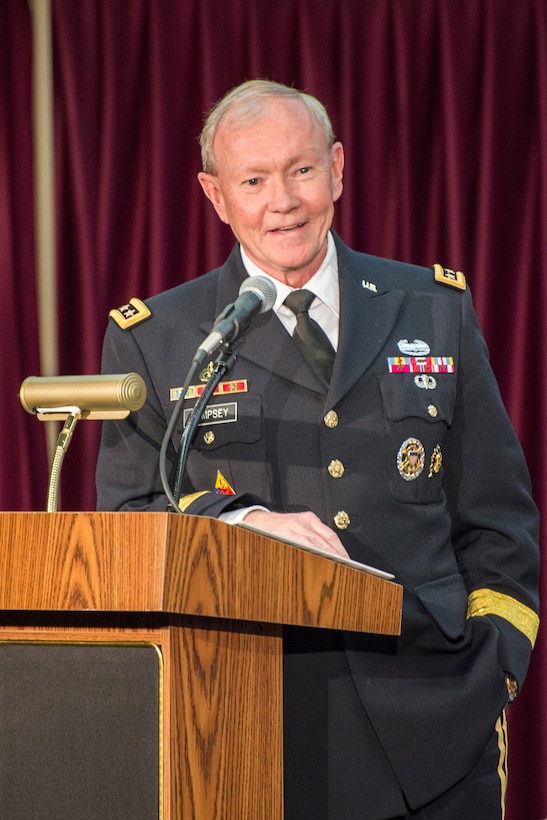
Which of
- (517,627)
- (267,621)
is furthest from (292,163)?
(267,621)

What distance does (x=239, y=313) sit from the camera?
5.24 feet

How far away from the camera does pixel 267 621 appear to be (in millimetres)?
1240

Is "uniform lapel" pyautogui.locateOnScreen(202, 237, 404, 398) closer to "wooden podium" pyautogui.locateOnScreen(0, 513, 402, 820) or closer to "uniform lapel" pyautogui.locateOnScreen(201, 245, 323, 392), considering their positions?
"uniform lapel" pyautogui.locateOnScreen(201, 245, 323, 392)

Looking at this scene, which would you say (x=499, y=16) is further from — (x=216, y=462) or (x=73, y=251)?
(x=216, y=462)

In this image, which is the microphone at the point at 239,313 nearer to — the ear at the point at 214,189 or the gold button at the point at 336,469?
the gold button at the point at 336,469

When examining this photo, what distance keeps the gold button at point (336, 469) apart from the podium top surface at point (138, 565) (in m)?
0.70

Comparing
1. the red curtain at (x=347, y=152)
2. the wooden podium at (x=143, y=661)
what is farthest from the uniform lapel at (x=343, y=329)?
the red curtain at (x=347, y=152)

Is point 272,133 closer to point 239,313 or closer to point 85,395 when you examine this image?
point 239,313

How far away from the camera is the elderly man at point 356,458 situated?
175 cm

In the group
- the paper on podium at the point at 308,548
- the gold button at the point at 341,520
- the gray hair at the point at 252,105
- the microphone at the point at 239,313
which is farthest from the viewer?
the gray hair at the point at 252,105

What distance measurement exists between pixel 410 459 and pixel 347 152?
1442mm

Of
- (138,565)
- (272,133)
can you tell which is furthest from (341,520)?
(138,565)

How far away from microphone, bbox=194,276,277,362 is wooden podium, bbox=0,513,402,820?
1.14ft

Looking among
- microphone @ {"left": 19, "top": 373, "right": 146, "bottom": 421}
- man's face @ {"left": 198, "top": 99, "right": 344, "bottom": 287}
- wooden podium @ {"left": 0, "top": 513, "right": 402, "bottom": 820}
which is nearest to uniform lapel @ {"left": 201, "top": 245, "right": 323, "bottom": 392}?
man's face @ {"left": 198, "top": 99, "right": 344, "bottom": 287}
